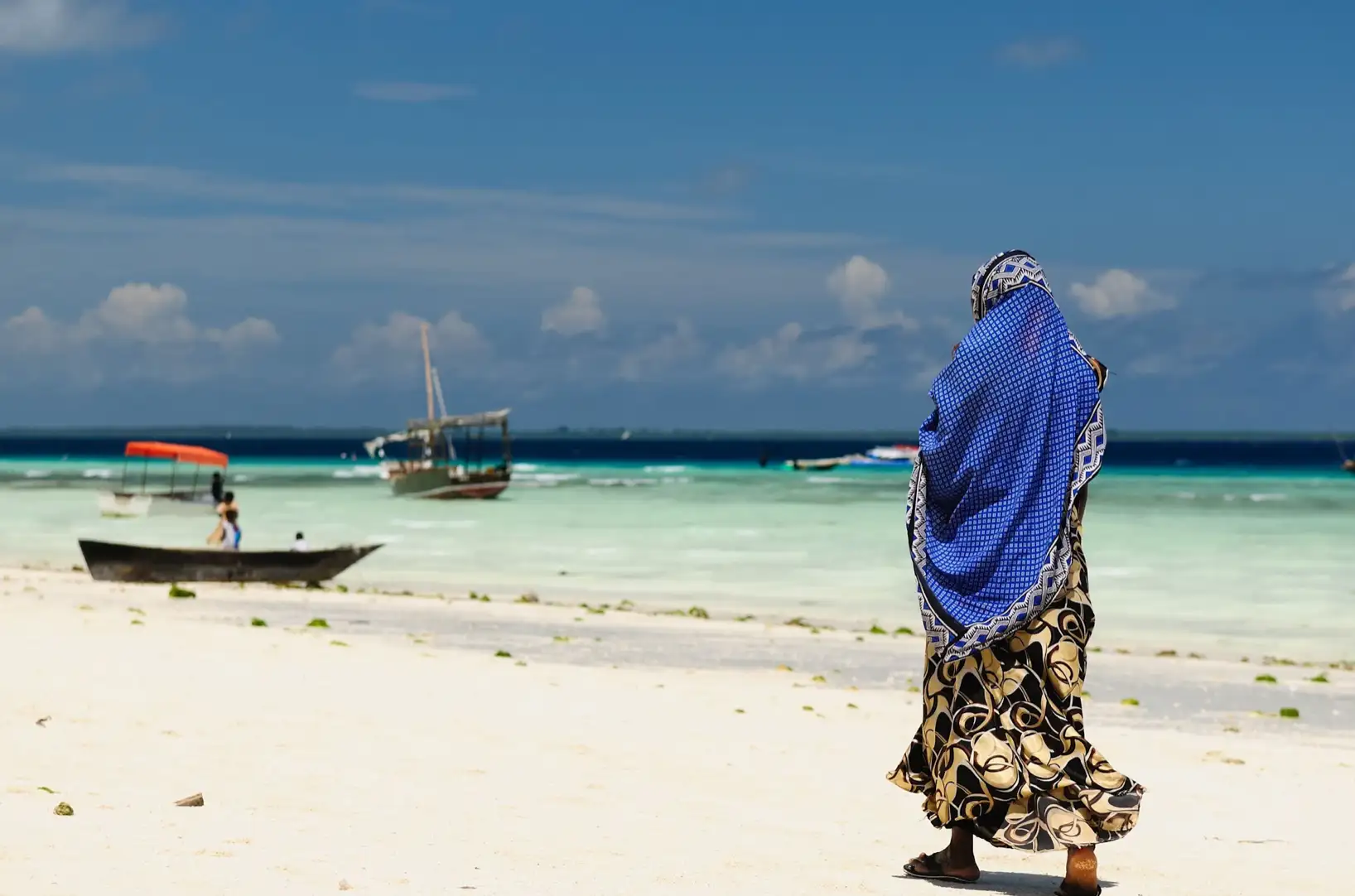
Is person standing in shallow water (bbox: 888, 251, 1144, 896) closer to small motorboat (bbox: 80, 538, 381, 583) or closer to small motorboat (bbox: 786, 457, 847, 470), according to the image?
small motorboat (bbox: 80, 538, 381, 583)

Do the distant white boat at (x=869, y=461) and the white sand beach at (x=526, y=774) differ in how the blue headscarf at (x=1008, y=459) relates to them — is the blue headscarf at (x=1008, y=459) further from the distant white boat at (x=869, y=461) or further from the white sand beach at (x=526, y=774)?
the distant white boat at (x=869, y=461)

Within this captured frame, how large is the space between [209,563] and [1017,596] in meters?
18.3

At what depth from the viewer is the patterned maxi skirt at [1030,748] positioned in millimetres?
5027

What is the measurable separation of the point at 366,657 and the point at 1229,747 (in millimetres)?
6260

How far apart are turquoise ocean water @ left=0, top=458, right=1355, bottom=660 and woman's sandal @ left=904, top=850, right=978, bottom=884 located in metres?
13.8

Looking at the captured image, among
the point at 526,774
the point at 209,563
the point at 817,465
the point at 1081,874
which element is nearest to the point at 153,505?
the point at 209,563

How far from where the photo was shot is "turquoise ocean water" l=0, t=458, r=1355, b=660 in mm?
23203

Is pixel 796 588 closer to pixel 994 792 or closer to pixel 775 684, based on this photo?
pixel 775 684

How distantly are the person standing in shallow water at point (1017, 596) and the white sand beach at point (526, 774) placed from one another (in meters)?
0.42

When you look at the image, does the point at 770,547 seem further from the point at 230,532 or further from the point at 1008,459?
the point at 1008,459

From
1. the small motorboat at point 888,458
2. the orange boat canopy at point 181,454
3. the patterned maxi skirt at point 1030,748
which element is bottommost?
the patterned maxi skirt at point 1030,748

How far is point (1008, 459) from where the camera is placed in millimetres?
5184

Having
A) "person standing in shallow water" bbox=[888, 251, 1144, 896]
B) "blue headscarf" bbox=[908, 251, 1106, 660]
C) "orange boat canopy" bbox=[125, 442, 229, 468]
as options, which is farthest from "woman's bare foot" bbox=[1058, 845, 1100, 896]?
"orange boat canopy" bbox=[125, 442, 229, 468]

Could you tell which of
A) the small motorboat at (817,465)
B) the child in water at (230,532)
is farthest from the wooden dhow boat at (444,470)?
the small motorboat at (817,465)
